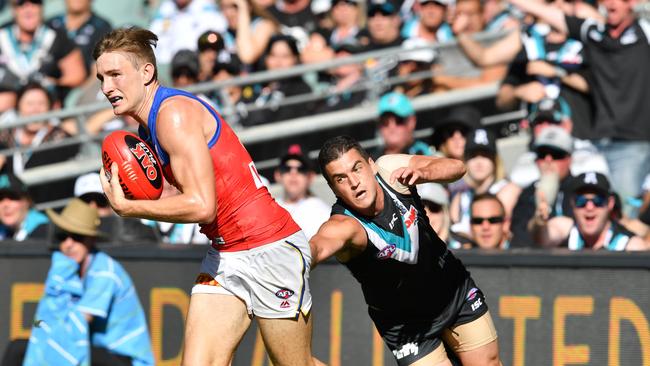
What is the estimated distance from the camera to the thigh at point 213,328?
6582 mm

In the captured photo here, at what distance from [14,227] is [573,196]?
4.65 m

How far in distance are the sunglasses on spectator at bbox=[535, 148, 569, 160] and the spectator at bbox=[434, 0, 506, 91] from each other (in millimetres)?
1945

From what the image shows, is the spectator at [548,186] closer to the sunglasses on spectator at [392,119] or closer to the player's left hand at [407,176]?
the sunglasses on spectator at [392,119]

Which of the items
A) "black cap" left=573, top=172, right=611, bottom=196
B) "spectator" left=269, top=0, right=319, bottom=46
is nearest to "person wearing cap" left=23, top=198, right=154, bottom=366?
"black cap" left=573, top=172, right=611, bottom=196

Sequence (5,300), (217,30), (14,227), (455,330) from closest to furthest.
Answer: (455,330)
(5,300)
(14,227)
(217,30)

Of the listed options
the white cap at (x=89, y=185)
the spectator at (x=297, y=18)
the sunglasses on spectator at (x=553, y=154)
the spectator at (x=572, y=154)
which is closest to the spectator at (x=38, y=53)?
the spectator at (x=297, y=18)

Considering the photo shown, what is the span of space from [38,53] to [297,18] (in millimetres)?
2747

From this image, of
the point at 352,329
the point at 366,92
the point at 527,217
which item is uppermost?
the point at 366,92

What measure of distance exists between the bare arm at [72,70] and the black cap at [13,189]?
8.13ft

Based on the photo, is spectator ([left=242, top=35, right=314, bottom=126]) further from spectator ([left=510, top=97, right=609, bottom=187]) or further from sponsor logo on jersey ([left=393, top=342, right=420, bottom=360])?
sponsor logo on jersey ([left=393, top=342, right=420, bottom=360])

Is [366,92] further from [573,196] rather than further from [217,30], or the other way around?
[573,196]

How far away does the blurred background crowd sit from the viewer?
9414 mm

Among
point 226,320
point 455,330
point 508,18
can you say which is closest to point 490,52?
point 508,18

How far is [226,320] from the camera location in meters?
6.63
